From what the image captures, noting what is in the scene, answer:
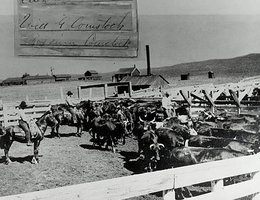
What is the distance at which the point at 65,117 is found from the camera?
3.76 m

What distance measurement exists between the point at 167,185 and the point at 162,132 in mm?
1429

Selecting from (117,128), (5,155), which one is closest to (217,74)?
(117,128)

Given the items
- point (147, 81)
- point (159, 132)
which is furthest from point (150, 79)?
point (159, 132)

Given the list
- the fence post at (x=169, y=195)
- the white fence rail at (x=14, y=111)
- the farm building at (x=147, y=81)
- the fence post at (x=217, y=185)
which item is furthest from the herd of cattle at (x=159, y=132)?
the fence post at (x=169, y=195)

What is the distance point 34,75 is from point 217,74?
92.6 inches

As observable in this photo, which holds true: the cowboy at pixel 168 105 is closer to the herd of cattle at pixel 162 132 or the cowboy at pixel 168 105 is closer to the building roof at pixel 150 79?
the herd of cattle at pixel 162 132

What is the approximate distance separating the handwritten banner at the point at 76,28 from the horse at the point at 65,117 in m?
0.53

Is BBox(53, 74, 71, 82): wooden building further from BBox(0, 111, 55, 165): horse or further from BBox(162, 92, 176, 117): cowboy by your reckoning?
BBox(162, 92, 176, 117): cowboy

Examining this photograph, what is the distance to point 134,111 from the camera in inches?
177

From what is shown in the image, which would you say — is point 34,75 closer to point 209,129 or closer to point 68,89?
point 68,89

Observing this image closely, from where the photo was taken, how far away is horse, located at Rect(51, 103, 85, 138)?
11.8 feet

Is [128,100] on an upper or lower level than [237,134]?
upper

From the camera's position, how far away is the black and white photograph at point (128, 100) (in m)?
3.19

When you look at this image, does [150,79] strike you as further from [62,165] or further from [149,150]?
[62,165]
